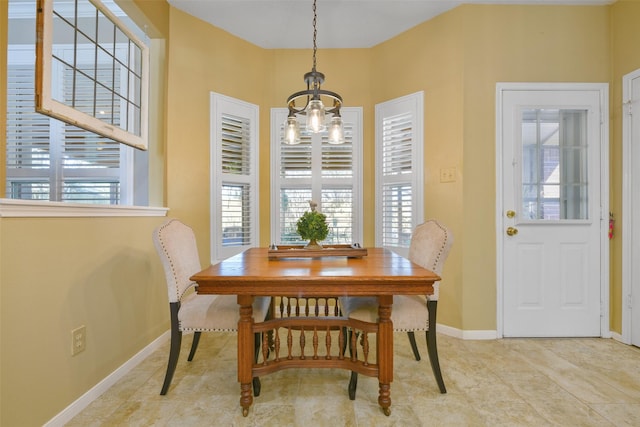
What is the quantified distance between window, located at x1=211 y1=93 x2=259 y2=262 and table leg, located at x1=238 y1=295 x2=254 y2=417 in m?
1.48

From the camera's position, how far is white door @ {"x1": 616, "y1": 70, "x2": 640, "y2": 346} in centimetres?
244

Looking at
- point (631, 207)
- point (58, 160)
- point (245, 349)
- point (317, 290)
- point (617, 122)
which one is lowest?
point (245, 349)

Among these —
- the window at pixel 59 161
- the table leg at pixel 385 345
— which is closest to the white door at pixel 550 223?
the table leg at pixel 385 345

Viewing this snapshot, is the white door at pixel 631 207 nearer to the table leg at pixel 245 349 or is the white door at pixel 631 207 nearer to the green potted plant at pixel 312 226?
the green potted plant at pixel 312 226

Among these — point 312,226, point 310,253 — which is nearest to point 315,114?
point 312,226

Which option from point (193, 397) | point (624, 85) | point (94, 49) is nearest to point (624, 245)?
point (624, 85)

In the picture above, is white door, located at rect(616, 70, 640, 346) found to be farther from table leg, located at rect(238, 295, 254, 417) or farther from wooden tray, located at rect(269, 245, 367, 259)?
table leg, located at rect(238, 295, 254, 417)

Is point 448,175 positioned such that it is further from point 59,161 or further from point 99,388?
point 59,161

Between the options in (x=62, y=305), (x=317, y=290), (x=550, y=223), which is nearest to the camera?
(x=317, y=290)

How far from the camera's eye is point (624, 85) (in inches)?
99.6

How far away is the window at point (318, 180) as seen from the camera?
3.30 meters

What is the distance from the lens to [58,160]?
8.64 ft

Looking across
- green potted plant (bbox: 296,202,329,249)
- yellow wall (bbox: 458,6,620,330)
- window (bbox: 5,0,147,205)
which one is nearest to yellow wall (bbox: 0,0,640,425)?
yellow wall (bbox: 458,6,620,330)

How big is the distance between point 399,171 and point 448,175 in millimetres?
497
